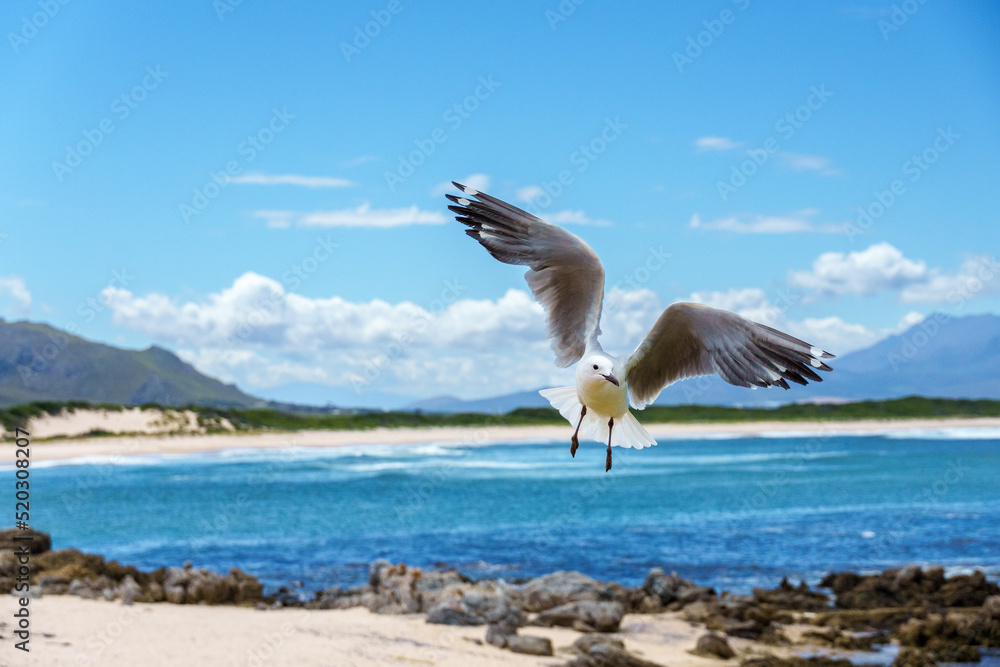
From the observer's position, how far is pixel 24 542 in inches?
744

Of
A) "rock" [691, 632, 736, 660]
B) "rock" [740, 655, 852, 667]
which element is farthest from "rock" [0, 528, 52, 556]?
"rock" [740, 655, 852, 667]

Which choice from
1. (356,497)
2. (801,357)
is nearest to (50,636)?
(801,357)

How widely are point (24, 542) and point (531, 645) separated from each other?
1049 cm

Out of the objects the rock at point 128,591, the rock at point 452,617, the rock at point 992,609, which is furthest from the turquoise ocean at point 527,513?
the rock at point 452,617

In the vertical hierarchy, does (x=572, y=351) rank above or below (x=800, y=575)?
above

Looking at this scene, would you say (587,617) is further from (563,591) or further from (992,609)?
(992,609)

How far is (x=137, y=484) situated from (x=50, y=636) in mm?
33398

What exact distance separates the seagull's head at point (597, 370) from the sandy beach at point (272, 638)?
8.47 metres

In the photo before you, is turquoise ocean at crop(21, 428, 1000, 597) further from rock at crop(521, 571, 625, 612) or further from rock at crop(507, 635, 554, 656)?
rock at crop(507, 635, 554, 656)

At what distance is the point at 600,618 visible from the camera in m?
15.7

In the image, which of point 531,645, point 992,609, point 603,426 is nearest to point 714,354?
point 603,426

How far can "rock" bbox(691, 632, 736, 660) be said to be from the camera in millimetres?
14281

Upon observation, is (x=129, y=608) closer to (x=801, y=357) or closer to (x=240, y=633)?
(x=240, y=633)

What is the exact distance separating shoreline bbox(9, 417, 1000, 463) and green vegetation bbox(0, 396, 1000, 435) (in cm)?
112
